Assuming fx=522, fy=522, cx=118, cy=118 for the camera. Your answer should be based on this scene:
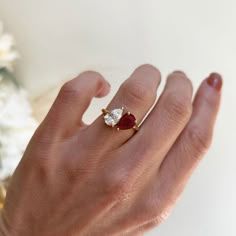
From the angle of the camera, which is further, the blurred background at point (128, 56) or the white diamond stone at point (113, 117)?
the blurred background at point (128, 56)

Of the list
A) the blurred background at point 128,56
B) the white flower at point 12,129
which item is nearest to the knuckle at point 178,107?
the blurred background at point 128,56

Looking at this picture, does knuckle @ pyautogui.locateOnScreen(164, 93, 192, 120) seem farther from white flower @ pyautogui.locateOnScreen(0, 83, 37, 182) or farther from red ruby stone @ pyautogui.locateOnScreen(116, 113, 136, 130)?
white flower @ pyautogui.locateOnScreen(0, 83, 37, 182)

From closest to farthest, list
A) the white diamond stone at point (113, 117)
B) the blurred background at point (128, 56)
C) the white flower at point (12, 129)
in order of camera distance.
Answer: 1. the white diamond stone at point (113, 117)
2. the blurred background at point (128, 56)
3. the white flower at point (12, 129)

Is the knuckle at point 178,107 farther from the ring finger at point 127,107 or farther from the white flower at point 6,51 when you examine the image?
the white flower at point 6,51

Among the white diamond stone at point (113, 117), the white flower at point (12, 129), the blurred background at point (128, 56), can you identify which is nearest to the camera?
the white diamond stone at point (113, 117)

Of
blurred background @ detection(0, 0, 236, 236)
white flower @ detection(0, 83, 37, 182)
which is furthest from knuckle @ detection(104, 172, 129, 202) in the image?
white flower @ detection(0, 83, 37, 182)

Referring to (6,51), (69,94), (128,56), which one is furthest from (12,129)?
(69,94)
